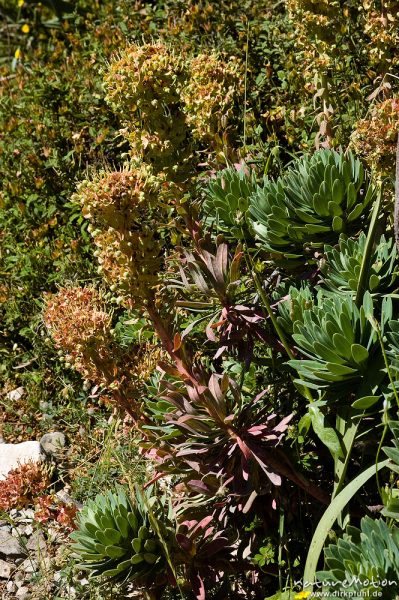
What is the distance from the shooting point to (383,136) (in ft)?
10.5

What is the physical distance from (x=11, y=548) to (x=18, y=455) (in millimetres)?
654

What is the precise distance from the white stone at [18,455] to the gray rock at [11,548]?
0.46 m

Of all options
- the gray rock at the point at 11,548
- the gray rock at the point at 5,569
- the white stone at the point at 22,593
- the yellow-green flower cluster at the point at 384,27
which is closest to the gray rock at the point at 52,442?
the gray rock at the point at 11,548

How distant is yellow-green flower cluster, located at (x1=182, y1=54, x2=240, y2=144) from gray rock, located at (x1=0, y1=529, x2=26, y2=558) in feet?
7.15

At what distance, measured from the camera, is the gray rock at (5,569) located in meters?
3.93

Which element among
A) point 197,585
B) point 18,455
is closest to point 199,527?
point 197,585

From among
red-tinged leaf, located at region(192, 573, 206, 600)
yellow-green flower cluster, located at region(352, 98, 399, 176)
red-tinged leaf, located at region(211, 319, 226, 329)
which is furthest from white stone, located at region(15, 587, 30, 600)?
yellow-green flower cluster, located at region(352, 98, 399, 176)

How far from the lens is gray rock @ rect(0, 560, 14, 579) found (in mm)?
3928

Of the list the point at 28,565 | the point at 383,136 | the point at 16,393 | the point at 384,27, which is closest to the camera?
the point at 383,136

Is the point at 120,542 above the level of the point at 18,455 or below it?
above

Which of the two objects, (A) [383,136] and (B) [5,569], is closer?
(A) [383,136]

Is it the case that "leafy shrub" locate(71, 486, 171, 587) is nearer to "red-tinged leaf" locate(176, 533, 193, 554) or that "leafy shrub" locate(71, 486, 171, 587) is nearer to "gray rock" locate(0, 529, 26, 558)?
"red-tinged leaf" locate(176, 533, 193, 554)

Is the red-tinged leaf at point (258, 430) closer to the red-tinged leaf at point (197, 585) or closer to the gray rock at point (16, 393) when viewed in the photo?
the red-tinged leaf at point (197, 585)

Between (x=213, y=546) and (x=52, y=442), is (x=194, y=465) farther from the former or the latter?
(x=52, y=442)
